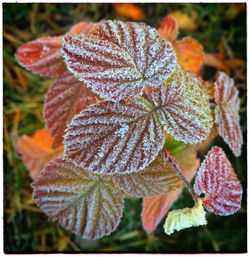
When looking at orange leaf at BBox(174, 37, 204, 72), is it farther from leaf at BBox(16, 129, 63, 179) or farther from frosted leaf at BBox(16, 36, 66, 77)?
leaf at BBox(16, 129, 63, 179)

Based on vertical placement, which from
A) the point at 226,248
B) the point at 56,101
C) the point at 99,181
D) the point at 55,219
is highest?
the point at 56,101

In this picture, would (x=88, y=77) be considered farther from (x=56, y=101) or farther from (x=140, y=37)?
(x=56, y=101)

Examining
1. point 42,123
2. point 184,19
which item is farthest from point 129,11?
point 42,123

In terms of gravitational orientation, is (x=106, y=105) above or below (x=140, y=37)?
below

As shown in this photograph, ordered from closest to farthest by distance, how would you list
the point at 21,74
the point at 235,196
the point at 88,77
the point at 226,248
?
the point at 88,77 → the point at 235,196 → the point at 226,248 → the point at 21,74

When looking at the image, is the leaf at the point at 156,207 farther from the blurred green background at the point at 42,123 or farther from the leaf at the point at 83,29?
the leaf at the point at 83,29

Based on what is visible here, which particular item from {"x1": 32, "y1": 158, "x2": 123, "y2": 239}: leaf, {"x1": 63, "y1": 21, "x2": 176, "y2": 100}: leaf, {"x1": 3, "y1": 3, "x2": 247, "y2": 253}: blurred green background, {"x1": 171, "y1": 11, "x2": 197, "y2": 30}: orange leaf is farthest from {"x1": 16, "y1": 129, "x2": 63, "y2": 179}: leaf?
{"x1": 171, "y1": 11, "x2": 197, "y2": 30}: orange leaf

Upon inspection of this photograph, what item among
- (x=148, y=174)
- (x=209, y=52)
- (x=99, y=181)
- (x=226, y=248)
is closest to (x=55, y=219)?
(x=99, y=181)
